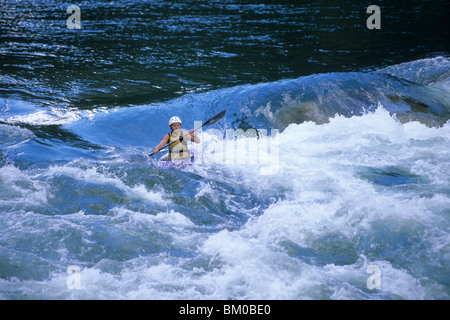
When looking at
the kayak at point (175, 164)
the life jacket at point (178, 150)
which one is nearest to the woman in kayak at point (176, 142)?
the life jacket at point (178, 150)

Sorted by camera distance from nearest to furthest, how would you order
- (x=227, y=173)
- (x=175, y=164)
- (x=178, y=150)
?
(x=227, y=173) → (x=175, y=164) → (x=178, y=150)

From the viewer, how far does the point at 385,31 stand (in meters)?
18.2

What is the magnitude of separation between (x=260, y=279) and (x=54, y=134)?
247 inches

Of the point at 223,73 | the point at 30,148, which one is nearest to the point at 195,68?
the point at 223,73

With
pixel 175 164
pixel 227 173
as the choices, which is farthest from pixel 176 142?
pixel 227 173

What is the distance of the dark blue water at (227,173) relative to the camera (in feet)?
16.2

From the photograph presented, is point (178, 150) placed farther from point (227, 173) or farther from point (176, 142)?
point (227, 173)

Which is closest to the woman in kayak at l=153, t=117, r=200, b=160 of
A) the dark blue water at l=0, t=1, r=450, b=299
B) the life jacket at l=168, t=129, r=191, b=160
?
the life jacket at l=168, t=129, r=191, b=160

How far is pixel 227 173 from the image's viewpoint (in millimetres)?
7738

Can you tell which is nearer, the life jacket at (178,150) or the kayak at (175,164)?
the kayak at (175,164)

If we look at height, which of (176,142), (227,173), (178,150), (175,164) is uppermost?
(176,142)

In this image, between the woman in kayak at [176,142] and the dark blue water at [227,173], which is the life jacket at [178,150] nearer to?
the woman in kayak at [176,142]

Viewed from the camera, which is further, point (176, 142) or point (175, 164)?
point (176, 142)

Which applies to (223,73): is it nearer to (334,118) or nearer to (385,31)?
(334,118)
